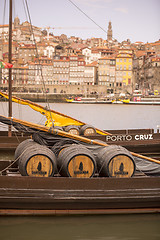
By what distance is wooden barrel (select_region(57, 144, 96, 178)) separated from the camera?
776 cm

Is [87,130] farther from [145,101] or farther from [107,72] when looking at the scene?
[107,72]

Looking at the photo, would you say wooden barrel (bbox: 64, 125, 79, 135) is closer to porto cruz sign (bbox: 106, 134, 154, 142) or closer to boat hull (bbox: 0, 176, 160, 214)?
porto cruz sign (bbox: 106, 134, 154, 142)

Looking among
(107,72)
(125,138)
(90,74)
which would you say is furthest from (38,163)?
(90,74)

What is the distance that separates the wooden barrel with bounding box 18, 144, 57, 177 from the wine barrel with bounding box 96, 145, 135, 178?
1034mm

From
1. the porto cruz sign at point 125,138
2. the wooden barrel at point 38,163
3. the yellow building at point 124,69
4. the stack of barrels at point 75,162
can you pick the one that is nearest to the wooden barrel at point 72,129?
the porto cruz sign at point 125,138

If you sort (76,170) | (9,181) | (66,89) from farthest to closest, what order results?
(66,89)
(76,170)
(9,181)

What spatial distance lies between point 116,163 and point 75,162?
84 centimetres

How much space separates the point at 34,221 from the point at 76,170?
130cm

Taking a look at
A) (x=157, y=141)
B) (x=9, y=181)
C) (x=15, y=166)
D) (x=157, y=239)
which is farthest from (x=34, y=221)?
(x=157, y=141)

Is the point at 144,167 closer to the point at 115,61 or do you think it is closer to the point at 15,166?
the point at 15,166

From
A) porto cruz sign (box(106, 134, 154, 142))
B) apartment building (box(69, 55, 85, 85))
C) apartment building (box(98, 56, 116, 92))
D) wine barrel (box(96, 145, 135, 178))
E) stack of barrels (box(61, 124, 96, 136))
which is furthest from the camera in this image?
apartment building (box(69, 55, 85, 85))

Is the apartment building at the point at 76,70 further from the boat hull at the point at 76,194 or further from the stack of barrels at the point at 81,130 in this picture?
the boat hull at the point at 76,194

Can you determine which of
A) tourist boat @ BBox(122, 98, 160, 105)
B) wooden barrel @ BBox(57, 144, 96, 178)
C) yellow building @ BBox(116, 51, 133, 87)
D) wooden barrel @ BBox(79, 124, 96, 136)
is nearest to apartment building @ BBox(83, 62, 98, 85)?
yellow building @ BBox(116, 51, 133, 87)

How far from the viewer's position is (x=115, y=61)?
101 m
